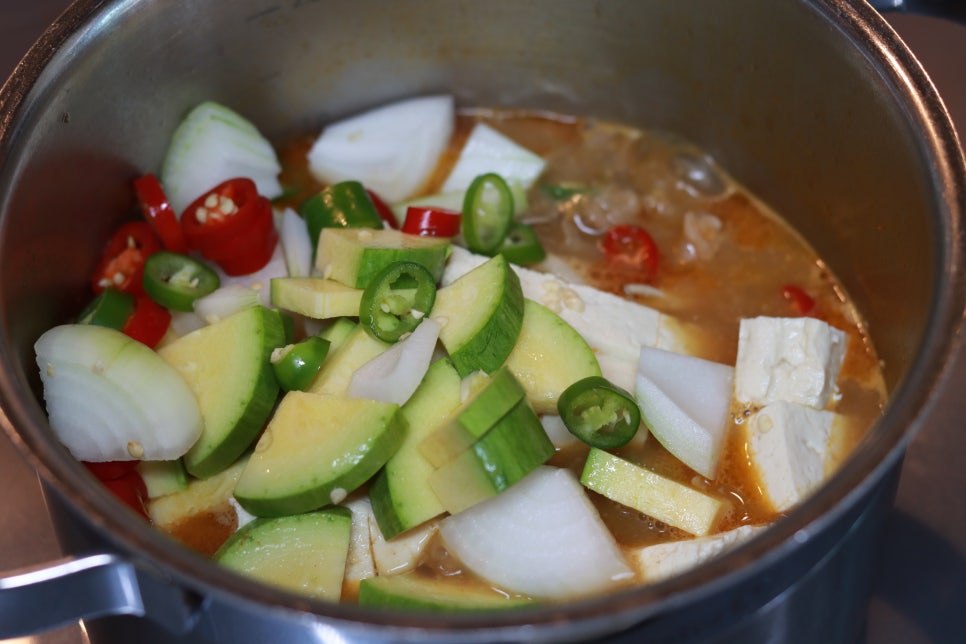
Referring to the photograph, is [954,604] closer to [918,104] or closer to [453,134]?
[918,104]

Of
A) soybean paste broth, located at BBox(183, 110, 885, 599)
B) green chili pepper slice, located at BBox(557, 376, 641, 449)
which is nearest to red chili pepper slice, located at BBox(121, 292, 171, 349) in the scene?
soybean paste broth, located at BBox(183, 110, 885, 599)

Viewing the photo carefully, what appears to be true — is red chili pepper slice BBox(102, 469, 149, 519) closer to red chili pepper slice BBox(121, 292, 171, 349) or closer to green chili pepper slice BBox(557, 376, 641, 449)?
red chili pepper slice BBox(121, 292, 171, 349)

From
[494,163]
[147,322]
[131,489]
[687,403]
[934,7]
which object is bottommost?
[131,489]

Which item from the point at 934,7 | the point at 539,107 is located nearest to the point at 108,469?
the point at 539,107

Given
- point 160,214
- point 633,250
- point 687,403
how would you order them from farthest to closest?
point 633,250 → point 160,214 → point 687,403

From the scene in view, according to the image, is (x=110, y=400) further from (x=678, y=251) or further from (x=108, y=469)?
(x=678, y=251)

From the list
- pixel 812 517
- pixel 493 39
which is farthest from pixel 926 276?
pixel 493 39
